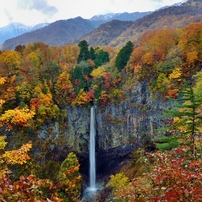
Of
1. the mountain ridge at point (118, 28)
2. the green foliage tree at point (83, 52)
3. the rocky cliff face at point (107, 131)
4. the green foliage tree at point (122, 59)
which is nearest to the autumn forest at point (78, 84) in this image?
the green foliage tree at point (122, 59)

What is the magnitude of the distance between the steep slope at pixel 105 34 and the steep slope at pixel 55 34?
755 inches

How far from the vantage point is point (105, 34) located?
83.7 meters

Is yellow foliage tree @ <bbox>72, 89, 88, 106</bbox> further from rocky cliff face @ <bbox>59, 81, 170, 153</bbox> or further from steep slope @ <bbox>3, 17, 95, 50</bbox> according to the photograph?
steep slope @ <bbox>3, 17, 95, 50</bbox>

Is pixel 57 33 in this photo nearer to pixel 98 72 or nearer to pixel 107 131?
pixel 98 72

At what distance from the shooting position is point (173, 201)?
12.1 ft

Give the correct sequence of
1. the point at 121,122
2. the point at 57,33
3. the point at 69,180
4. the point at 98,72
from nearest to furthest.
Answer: the point at 69,180, the point at 121,122, the point at 98,72, the point at 57,33

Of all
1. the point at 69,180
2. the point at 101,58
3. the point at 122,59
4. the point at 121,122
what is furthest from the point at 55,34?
the point at 69,180

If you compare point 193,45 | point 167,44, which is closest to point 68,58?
point 167,44

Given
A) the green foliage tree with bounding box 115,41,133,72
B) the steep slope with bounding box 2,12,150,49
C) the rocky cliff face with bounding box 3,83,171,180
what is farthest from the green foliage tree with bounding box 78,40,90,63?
the steep slope with bounding box 2,12,150,49

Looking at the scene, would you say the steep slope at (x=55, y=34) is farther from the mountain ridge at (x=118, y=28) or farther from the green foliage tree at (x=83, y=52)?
the green foliage tree at (x=83, y=52)

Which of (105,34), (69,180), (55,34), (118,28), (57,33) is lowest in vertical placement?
(69,180)

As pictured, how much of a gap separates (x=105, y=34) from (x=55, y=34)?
104ft

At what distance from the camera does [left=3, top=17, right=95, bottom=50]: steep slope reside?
3803 inches

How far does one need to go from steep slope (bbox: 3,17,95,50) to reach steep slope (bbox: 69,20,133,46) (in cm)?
1917
